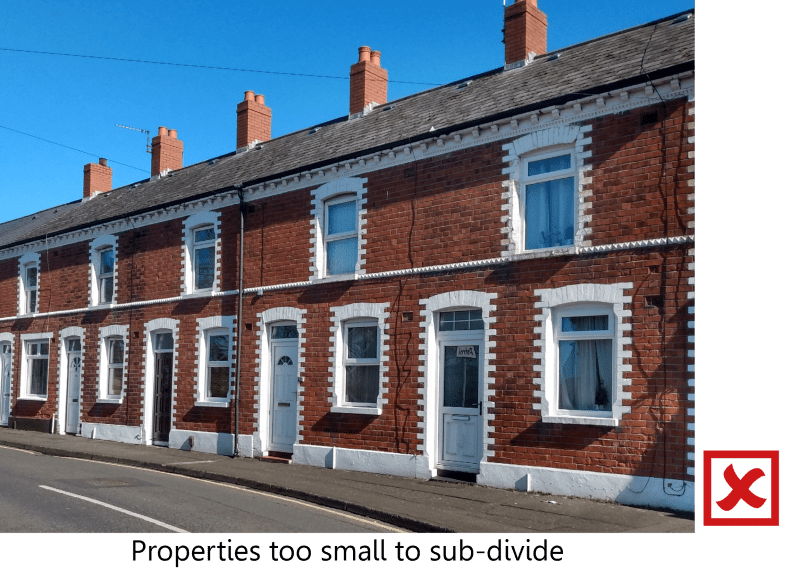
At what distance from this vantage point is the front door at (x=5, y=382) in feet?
87.7

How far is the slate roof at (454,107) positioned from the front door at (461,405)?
392cm

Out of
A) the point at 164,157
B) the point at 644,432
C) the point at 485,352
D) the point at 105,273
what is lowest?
the point at 644,432

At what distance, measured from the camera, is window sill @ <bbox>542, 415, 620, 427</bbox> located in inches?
459

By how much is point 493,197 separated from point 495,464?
4423 mm

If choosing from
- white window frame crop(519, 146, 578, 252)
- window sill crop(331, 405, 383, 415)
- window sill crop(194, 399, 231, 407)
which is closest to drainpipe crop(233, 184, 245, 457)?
window sill crop(194, 399, 231, 407)

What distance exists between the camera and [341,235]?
1644cm

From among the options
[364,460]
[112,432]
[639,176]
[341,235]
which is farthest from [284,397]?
[639,176]

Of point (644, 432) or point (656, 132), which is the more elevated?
point (656, 132)

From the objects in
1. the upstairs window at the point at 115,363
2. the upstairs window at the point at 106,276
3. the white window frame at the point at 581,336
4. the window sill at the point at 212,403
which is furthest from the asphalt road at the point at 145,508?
the upstairs window at the point at 106,276

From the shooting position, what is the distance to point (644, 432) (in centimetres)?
1134

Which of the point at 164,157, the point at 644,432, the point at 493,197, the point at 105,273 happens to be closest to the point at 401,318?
the point at 493,197

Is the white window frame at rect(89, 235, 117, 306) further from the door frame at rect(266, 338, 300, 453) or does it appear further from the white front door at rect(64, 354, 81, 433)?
the door frame at rect(266, 338, 300, 453)

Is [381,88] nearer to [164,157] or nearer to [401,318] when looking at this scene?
[401,318]

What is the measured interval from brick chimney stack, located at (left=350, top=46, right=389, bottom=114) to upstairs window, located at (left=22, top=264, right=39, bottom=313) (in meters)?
13.1
